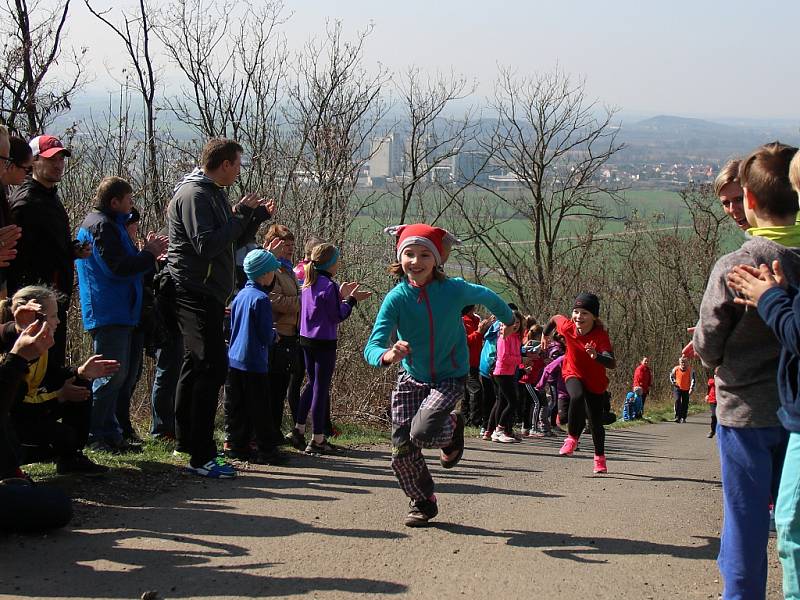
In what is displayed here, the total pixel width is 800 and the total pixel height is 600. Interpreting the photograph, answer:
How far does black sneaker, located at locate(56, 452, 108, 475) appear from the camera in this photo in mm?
7066

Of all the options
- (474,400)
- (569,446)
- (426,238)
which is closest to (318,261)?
(569,446)

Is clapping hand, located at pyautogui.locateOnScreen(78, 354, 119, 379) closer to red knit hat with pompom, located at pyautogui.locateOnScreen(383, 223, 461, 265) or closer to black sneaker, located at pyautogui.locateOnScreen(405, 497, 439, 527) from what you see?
red knit hat with pompom, located at pyautogui.locateOnScreen(383, 223, 461, 265)

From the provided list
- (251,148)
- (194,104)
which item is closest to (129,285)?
(251,148)

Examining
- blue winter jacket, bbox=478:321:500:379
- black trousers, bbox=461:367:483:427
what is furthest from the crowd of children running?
black trousers, bbox=461:367:483:427

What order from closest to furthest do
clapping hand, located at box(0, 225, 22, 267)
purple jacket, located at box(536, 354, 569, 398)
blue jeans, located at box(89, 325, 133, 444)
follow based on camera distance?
clapping hand, located at box(0, 225, 22, 267) → blue jeans, located at box(89, 325, 133, 444) → purple jacket, located at box(536, 354, 569, 398)

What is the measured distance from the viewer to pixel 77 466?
7098 millimetres

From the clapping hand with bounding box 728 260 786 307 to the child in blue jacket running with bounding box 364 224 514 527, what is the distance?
7.92ft

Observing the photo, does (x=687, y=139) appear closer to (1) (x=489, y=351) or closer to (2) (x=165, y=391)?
(1) (x=489, y=351)

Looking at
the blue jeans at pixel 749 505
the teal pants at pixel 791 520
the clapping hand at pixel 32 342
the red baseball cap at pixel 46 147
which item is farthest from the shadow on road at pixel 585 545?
the red baseball cap at pixel 46 147

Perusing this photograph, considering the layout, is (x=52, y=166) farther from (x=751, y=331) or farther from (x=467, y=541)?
(x=751, y=331)

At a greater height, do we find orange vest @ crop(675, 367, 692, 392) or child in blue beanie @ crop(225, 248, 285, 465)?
child in blue beanie @ crop(225, 248, 285, 465)

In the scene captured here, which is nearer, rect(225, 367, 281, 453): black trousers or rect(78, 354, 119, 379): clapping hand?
rect(78, 354, 119, 379): clapping hand

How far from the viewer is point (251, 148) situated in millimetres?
19094

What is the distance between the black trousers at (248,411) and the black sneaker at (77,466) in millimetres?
1670
